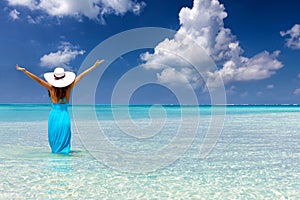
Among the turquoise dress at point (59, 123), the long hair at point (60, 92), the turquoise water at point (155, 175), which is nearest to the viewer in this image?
the turquoise water at point (155, 175)

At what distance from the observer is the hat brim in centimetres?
736

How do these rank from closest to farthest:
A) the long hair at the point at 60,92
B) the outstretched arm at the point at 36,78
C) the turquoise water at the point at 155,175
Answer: the turquoise water at the point at 155,175, the outstretched arm at the point at 36,78, the long hair at the point at 60,92

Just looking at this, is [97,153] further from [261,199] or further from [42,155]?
[261,199]

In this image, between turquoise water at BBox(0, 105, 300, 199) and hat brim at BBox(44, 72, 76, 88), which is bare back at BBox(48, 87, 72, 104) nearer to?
hat brim at BBox(44, 72, 76, 88)

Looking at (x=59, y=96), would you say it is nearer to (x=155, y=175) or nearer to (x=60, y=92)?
(x=60, y=92)

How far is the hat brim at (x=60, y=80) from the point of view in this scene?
7.36 meters

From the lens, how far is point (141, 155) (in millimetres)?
8352

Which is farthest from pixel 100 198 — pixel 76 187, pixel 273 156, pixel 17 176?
pixel 273 156

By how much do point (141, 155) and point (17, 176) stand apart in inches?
133

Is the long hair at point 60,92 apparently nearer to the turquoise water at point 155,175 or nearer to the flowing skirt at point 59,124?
the flowing skirt at point 59,124

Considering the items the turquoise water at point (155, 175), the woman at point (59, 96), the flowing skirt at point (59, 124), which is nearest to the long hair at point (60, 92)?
the woman at point (59, 96)

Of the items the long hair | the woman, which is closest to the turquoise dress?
the woman

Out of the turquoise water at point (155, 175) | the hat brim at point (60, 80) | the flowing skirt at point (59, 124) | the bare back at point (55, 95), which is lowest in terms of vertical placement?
the turquoise water at point (155, 175)

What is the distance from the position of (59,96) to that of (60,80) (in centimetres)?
42
